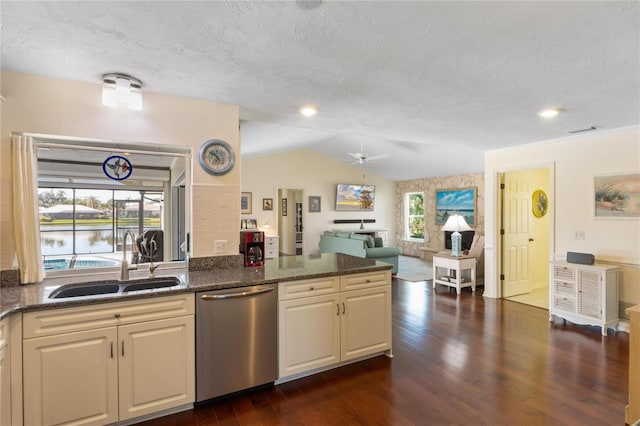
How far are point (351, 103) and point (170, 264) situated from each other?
203cm

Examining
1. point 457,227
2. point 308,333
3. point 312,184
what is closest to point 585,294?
point 457,227

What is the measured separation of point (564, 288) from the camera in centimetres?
392

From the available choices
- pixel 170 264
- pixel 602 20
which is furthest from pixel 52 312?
pixel 602 20

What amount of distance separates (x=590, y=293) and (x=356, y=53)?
372 cm

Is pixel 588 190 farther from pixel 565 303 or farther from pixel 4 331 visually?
pixel 4 331

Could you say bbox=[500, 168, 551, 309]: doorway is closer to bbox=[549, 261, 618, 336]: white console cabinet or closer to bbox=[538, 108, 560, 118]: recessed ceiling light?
bbox=[549, 261, 618, 336]: white console cabinet

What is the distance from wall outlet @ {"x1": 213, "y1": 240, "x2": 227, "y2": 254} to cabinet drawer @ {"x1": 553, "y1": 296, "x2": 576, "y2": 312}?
3.84m

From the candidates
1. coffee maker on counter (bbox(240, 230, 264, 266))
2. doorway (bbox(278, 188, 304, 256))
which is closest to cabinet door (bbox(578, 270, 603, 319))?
coffee maker on counter (bbox(240, 230, 264, 266))

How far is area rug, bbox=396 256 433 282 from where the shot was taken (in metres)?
6.58

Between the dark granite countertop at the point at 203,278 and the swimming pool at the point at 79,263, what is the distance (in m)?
0.12

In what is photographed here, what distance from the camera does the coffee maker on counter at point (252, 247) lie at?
9.64 feet

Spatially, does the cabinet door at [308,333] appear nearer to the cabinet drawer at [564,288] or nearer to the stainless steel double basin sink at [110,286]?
the stainless steel double basin sink at [110,286]

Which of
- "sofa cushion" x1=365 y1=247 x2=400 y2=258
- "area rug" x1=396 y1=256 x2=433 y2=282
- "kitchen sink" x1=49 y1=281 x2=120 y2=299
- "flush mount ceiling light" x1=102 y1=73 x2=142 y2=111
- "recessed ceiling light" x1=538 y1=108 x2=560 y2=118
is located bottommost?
"area rug" x1=396 y1=256 x2=433 y2=282

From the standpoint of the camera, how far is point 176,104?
2.66 metres
